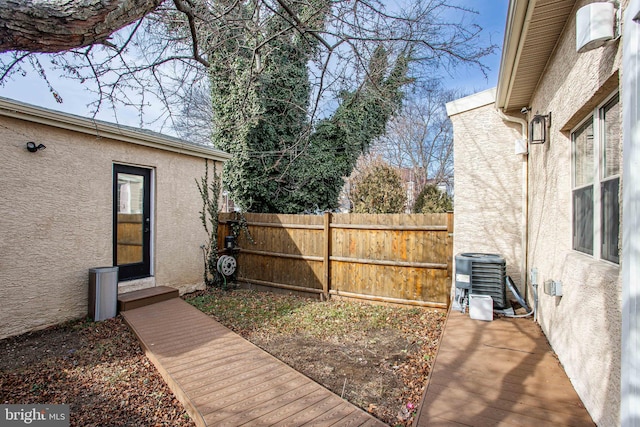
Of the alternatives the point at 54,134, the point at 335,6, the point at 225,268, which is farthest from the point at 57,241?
the point at 335,6

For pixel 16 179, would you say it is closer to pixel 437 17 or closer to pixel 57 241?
pixel 57 241

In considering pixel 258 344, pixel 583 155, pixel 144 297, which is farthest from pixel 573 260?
pixel 144 297

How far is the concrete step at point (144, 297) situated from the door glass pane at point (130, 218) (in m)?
0.61

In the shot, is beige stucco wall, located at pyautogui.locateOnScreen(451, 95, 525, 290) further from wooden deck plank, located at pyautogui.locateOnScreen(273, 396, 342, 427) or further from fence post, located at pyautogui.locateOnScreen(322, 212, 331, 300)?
wooden deck plank, located at pyautogui.locateOnScreen(273, 396, 342, 427)

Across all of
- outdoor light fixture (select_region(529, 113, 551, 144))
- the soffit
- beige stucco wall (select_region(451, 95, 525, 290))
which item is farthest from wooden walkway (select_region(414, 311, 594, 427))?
the soffit

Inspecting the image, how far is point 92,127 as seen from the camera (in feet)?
16.9

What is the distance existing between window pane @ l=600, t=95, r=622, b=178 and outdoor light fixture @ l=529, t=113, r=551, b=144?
1336mm

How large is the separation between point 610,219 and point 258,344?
4.01 meters

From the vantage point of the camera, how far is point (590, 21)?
1.80 metres

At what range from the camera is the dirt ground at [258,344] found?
2.99 meters

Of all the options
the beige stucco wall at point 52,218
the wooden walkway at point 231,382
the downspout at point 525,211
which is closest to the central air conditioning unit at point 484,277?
the downspout at point 525,211

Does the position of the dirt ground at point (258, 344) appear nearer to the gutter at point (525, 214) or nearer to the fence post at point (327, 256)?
the fence post at point (327, 256)

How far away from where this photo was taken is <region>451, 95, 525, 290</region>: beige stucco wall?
4.71 m

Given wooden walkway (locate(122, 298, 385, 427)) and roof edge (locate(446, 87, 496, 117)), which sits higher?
roof edge (locate(446, 87, 496, 117))
